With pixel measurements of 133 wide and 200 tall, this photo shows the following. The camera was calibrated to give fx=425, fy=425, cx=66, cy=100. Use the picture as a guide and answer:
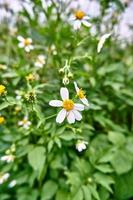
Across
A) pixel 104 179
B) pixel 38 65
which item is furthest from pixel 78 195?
pixel 38 65

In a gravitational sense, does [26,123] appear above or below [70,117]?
below

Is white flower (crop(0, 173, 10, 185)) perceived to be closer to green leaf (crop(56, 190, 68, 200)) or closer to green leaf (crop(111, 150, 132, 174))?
green leaf (crop(56, 190, 68, 200))

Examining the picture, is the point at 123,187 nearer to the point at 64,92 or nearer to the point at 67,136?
the point at 67,136

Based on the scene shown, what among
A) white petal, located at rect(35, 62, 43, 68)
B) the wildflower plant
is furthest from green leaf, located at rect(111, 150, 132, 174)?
white petal, located at rect(35, 62, 43, 68)

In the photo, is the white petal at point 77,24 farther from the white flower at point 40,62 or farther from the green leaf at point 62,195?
the green leaf at point 62,195

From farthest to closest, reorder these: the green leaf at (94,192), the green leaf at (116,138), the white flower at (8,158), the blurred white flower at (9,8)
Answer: the blurred white flower at (9,8), the green leaf at (116,138), the white flower at (8,158), the green leaf at (94,192)

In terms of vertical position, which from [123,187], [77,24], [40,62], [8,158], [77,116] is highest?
[77,24]

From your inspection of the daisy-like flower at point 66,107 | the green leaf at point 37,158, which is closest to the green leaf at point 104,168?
the green leaf at point 37,158
